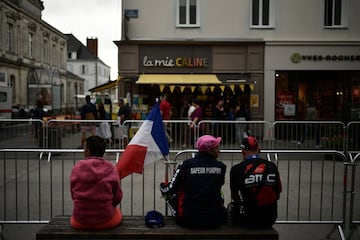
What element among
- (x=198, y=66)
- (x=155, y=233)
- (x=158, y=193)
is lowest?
(x=158, y=193)

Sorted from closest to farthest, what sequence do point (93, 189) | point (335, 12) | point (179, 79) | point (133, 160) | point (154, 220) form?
point (93, 189) → point (154, 220) → point (133, 160) → point (179, 79) → point (335, 12)

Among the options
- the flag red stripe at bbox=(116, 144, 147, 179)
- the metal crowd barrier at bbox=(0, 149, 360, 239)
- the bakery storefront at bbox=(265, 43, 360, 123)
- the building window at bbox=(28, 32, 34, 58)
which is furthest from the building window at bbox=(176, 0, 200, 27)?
the building window at bbox=(28, 32, 34, 58)

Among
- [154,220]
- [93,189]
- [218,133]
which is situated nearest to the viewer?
[93,189]

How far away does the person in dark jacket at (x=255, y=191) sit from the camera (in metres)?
4.65

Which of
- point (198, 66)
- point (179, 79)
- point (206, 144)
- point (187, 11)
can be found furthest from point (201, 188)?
point (187, 11)

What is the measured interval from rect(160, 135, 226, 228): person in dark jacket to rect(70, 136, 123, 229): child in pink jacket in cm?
64

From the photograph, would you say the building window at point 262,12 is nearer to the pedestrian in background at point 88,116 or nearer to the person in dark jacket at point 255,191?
the pedestrian in background at point 88,116

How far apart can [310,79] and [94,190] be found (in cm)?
1730

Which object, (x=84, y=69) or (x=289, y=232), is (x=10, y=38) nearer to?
(x=289, y=232)

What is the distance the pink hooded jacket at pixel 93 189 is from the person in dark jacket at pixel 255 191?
1.30 m

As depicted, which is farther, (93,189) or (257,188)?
(257,188)

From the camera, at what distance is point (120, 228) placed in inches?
187

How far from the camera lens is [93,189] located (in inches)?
175

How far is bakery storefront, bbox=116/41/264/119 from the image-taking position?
1923 centimetres
